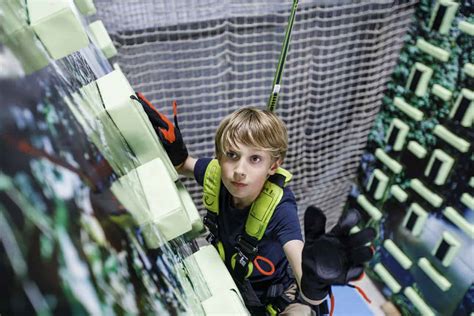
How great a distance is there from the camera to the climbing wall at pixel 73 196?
0.28 m

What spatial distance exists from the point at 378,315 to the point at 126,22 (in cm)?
166

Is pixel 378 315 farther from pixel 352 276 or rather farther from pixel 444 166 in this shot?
pixel 352 276

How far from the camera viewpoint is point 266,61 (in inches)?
54.8

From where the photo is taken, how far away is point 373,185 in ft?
5.59

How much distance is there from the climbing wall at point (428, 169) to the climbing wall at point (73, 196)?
1043 millimetres

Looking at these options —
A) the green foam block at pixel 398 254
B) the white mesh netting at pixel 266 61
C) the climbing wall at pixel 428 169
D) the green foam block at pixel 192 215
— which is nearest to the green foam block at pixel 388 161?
the climbing wall at pixel 428 169

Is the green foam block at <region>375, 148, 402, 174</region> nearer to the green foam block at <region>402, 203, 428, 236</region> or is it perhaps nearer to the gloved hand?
the green foam block at <region>402, 203, 428, 236</region>

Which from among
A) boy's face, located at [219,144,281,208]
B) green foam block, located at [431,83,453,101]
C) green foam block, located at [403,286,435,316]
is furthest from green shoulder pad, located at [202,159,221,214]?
green foam block, located at [403,286,435,316]

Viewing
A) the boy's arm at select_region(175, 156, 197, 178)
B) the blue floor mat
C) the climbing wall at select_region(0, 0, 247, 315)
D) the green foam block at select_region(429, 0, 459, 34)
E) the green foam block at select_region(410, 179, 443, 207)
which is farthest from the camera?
the blue floor mat

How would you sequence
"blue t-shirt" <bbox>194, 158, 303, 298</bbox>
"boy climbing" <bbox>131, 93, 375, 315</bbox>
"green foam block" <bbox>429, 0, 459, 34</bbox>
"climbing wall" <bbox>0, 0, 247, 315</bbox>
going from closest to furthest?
"climbing wall" <bbox>0, 0, 247, 315</bbox>, "boy climbing" <bbox>131, 93, 375, 315</bbox>, "blue t-shirt" <bbox>194, 158, 303, 298</bbox>, "green foam block" <bbox>429, 0, 459, 34</bbox>

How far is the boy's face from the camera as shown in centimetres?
79

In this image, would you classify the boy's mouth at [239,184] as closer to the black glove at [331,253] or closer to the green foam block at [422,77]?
the black glove at [331,253]

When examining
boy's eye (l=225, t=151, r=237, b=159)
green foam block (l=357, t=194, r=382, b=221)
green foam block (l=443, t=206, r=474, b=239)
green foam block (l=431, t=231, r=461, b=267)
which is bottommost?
green foam block (l=357, t=194, r=382, b=221)

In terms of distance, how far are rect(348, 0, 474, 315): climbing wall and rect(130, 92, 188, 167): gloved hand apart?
3.07 ft
